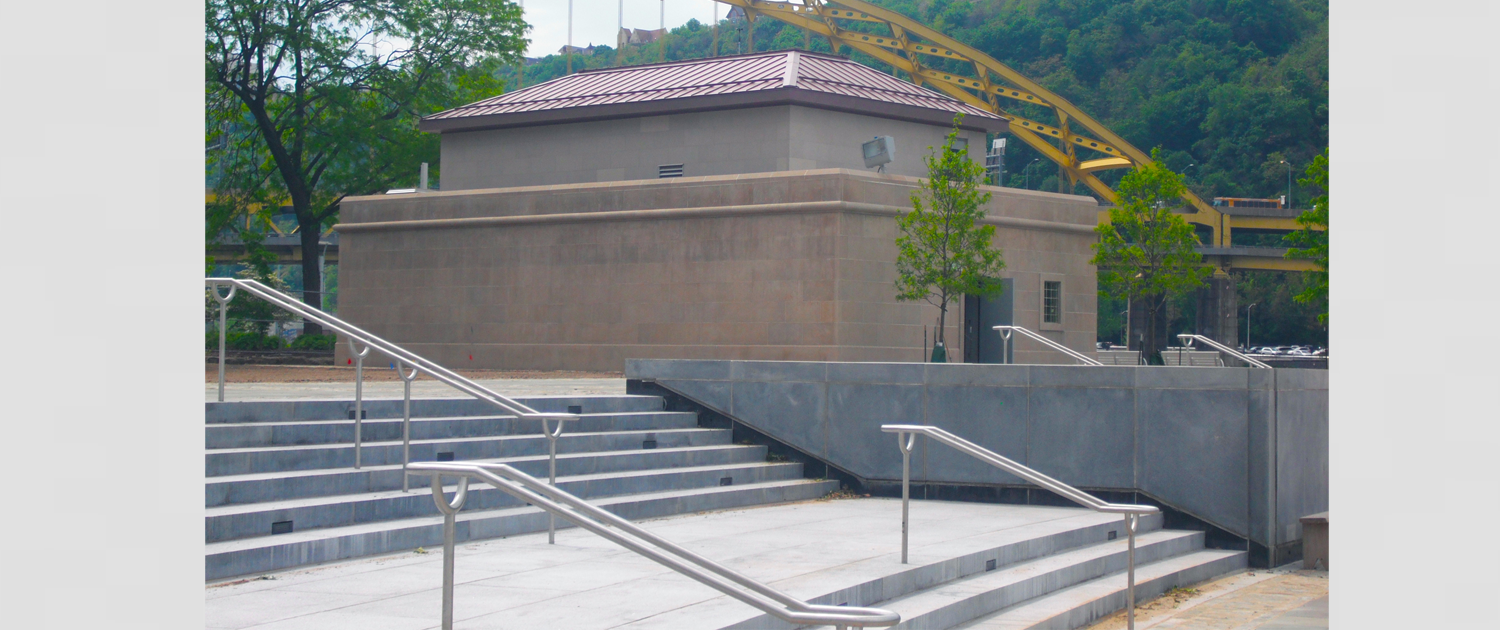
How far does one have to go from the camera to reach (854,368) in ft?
47.5

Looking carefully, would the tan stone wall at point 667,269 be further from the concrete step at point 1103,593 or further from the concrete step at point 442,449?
the concrete step at point 1103,593

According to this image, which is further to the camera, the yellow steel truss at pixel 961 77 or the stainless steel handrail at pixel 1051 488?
the yellow steel truss at pixel 961 77

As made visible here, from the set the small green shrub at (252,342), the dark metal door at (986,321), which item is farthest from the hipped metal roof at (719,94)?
the small green shrub at (252,342)

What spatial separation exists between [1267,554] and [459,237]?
17.7 meters

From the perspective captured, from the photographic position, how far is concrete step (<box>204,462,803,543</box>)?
8500mm

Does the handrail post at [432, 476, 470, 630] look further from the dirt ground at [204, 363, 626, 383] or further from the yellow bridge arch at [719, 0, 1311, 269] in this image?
the yellow bridge arch at [719, 0, 1311, 269]

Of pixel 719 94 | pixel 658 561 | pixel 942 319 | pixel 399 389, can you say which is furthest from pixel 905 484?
pixel 719 94

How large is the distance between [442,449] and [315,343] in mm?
24406

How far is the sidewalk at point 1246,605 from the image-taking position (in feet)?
32.3

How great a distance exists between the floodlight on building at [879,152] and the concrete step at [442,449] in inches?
443

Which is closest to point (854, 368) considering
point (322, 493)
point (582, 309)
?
point (322, 493)

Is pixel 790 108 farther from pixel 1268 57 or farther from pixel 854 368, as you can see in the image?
pixel 1268 57

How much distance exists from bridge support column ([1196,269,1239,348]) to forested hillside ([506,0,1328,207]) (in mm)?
20013

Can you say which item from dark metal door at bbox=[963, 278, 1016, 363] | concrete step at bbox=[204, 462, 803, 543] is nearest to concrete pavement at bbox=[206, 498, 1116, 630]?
concrete step at bbox=[204, 462, 803, 543]
